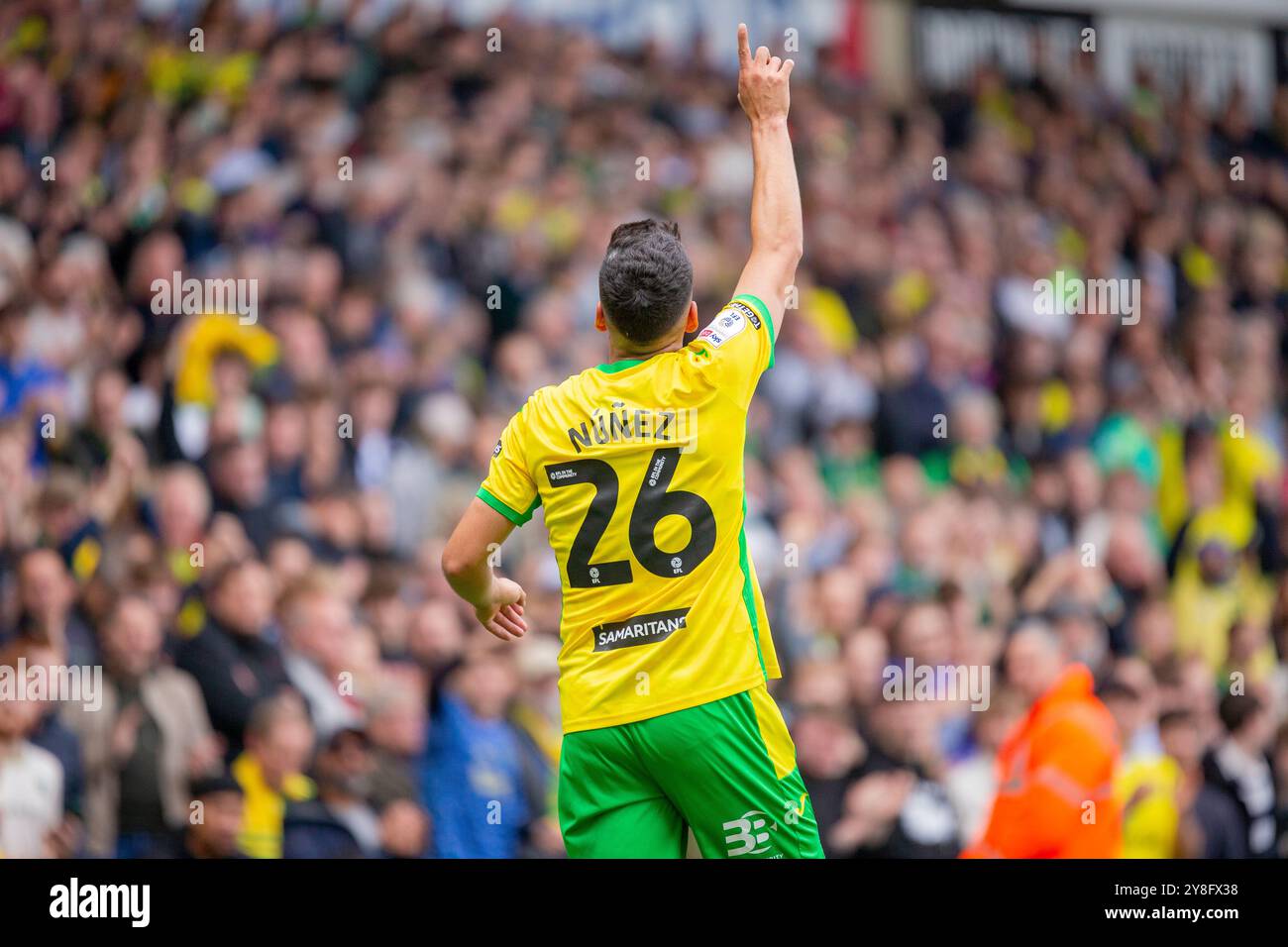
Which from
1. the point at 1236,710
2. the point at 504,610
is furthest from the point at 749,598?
the point at 1236,710

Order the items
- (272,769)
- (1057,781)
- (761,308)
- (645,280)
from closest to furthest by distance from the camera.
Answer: (645,280) < (761,308) < (272,769) < (1057,781)

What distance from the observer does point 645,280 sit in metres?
3.82

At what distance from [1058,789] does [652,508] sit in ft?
11.5

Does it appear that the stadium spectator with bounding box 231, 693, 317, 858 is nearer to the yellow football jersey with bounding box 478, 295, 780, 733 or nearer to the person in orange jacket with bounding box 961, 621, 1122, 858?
the person in orange jacket with bounding box 961, 621, 1122, 858

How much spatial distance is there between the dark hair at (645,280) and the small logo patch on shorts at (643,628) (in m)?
0.64

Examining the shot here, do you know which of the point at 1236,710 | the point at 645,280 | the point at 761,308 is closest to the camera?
the point at 645,280

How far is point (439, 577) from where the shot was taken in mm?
7949

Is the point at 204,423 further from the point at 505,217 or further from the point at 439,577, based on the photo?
the point at 505,217

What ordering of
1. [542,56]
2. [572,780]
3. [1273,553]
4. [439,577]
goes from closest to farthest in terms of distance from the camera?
[572,780], [439,577], [1273,553], [542,56]

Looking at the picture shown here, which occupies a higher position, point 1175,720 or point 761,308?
point 761,308

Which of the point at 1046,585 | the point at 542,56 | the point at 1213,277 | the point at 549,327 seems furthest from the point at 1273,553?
the point at 542,56

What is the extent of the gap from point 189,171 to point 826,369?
3.74 m

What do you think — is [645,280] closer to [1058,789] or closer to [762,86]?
[762,86]

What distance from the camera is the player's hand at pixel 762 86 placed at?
4059 mm
